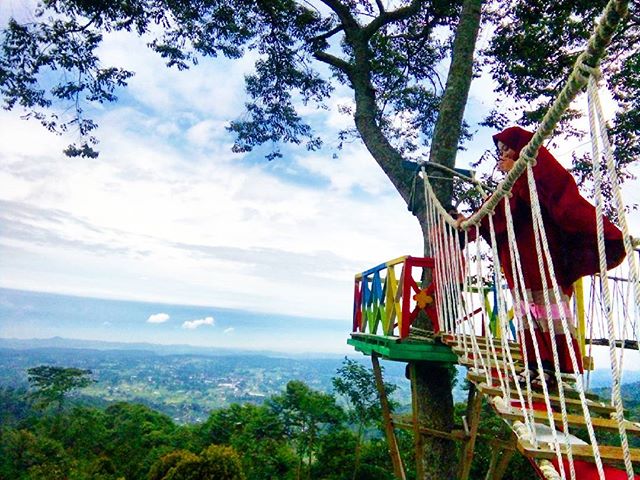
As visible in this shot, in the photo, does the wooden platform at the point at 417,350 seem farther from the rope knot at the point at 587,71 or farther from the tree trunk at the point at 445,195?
the rope knot at the point at 587,71

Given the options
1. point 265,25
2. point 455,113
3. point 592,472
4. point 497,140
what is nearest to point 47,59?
point 265,25

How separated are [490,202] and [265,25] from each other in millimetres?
5748

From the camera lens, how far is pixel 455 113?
14.8 ft

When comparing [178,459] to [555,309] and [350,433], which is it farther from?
[555,309]

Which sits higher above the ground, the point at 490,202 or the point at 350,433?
the point at 490,202

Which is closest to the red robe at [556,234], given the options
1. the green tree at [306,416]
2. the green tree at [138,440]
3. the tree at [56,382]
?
the green tree at [306,416]

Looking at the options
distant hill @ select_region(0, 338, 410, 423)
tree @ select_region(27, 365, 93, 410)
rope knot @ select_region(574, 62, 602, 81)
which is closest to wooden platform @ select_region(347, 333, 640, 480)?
rope knot @ select_region(574, 62, 602, 81)

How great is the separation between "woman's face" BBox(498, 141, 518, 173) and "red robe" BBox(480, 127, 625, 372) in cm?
2

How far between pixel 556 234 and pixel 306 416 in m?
14.1

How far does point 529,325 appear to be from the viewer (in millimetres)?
1527

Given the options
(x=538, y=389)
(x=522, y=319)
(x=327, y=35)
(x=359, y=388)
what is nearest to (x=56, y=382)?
(x=359, y=388)

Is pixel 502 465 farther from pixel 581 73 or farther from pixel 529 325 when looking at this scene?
pixel 581 73

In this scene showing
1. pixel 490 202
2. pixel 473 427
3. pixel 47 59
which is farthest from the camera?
pixel 47 59

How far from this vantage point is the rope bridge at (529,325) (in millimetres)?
1023
